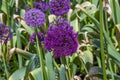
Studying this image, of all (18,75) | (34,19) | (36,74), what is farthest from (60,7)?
(18,75)

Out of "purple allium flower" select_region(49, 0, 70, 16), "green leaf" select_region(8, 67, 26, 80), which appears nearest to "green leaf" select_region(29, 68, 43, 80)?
"green leaf" select_region(8, 67, 26, 80)

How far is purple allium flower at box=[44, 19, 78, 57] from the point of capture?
0.82 meters

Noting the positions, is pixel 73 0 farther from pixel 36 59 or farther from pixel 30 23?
pixel 30 23

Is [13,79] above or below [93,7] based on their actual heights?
below

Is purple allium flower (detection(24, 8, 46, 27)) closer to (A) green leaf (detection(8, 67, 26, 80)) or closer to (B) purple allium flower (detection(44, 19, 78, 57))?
(B) purple allium flower (detection(44, 19, 78, 57))

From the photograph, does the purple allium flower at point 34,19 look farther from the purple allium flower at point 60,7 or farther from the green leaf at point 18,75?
the green leaf at point 18,75

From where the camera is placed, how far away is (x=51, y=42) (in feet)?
2.74

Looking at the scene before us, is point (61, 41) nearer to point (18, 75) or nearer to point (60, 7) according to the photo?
point (60, 7)

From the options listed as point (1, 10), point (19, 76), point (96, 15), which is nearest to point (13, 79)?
point (19, 76)

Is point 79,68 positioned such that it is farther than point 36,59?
Yes

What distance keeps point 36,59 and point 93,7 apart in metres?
0.81

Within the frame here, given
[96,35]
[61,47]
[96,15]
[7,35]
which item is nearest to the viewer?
[61,47]

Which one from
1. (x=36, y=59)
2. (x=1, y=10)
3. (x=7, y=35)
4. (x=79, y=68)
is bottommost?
(x=79, y=68)

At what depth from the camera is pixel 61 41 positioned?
83cm
